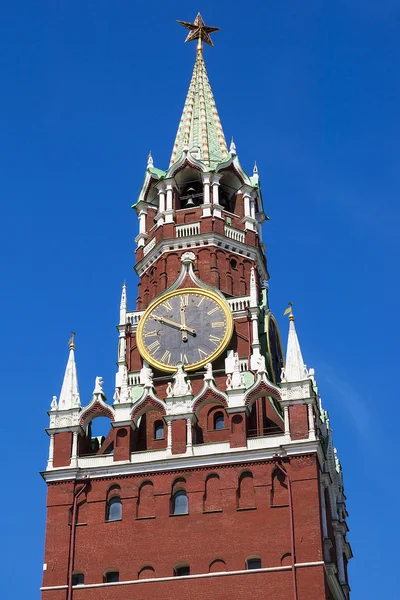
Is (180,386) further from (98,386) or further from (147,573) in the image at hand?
(147,573)

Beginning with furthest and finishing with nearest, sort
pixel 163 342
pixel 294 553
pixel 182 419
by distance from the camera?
pixel 163 342, pixel 182 419, pixel 294 553

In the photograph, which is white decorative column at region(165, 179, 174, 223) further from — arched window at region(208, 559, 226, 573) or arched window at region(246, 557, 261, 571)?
arched window at region(246, 557, 261, 571)

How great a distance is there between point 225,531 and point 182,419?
16.3 ft

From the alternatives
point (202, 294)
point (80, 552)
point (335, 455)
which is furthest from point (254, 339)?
point (80, 552)

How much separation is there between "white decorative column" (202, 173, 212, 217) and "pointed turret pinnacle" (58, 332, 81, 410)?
30.5 ft

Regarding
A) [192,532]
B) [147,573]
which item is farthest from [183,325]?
[147,573]

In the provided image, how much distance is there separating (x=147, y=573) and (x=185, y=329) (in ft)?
35.9

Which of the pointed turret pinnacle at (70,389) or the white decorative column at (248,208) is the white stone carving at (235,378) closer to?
the pointed turret pinnacle at (70,389)

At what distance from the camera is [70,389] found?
193 ft

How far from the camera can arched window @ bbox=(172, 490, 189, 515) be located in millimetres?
55000

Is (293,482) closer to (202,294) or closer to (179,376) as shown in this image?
(179,376)

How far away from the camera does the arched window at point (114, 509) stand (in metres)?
55.7

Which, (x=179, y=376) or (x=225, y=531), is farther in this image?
(x=179, y=376)

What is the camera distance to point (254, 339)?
59719mm
